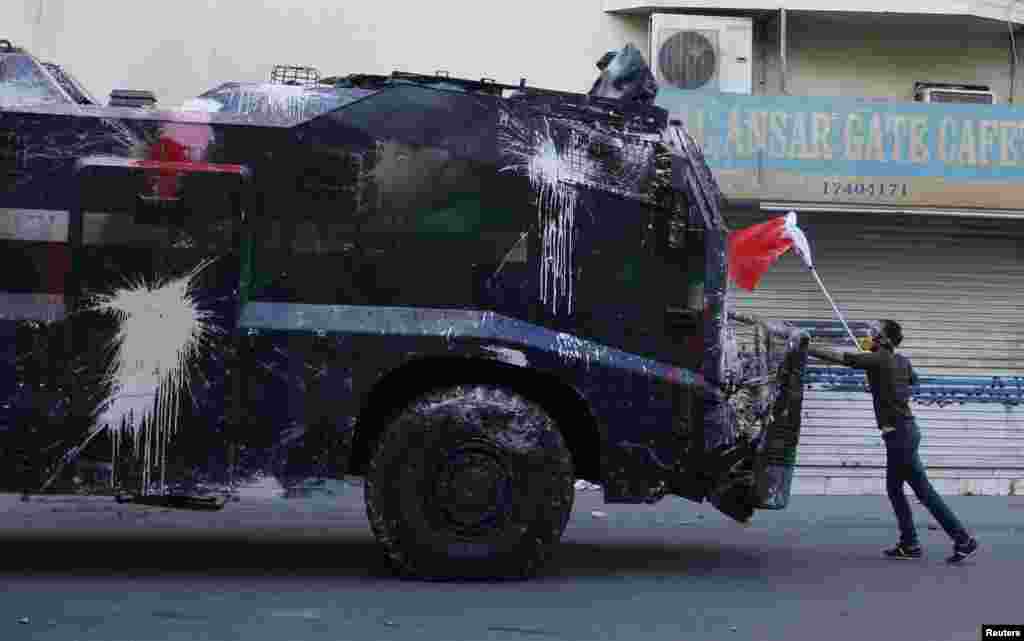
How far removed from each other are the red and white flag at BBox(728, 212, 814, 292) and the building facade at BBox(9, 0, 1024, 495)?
4390mm

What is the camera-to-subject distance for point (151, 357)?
782cm

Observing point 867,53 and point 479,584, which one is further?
point 867,53

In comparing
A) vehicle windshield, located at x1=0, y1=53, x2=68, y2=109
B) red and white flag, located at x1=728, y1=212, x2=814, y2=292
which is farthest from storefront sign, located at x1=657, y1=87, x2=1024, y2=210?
vehicle windshield, located at x1=0, y1=53, x2=68, y2=109

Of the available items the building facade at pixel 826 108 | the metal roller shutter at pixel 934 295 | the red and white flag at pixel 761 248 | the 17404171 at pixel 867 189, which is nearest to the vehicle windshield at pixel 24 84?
the red and white flag at pixel 761 248

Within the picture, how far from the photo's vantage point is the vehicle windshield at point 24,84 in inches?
312

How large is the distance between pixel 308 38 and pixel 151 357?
24.5 feet

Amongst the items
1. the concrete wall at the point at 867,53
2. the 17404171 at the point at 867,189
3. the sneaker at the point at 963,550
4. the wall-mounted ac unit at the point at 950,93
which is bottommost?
the sneaker at the point at 963,550

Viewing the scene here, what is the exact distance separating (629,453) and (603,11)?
7974 millimetres

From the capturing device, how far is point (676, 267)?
27.2 ft

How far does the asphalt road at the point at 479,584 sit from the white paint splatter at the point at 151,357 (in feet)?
2.66

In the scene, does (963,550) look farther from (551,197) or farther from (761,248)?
(551,197)

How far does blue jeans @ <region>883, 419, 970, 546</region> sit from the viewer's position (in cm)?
949

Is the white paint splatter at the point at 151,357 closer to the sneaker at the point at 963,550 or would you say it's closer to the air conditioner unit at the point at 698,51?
the sneaker at the point at 963,550

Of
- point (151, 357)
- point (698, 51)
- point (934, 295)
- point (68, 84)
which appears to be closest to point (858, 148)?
point (698, 51)
